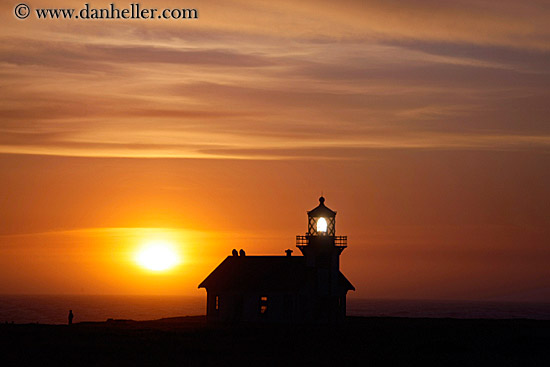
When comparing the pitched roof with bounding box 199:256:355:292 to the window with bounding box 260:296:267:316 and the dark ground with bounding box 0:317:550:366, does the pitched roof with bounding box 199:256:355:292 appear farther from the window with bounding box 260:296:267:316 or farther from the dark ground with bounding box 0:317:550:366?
the dark ground with bounding box 0:317:550:366

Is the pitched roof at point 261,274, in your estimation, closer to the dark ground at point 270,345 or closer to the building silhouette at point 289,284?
the building silhouette at point 289,284

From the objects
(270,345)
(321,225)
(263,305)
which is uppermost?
(321,225)

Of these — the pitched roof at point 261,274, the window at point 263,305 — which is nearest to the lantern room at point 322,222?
the pitched roof at point 261,274

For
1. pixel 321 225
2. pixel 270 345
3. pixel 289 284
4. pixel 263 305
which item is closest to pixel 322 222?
pixel 321 225

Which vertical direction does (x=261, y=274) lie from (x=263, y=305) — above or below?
above

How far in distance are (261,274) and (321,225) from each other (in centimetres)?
569

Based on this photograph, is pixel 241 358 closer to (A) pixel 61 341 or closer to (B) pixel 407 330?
(A) pixel 61 341

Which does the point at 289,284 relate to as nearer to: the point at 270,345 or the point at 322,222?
the point at 322,222

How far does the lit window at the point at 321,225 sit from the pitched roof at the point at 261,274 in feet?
8.32

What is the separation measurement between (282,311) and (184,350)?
62.3ft

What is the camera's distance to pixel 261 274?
6981 cm

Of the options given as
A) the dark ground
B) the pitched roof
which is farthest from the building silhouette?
the dark ground

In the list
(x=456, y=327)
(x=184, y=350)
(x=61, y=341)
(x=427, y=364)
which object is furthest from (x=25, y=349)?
(x=456, y=327)

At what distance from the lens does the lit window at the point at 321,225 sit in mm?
70438
